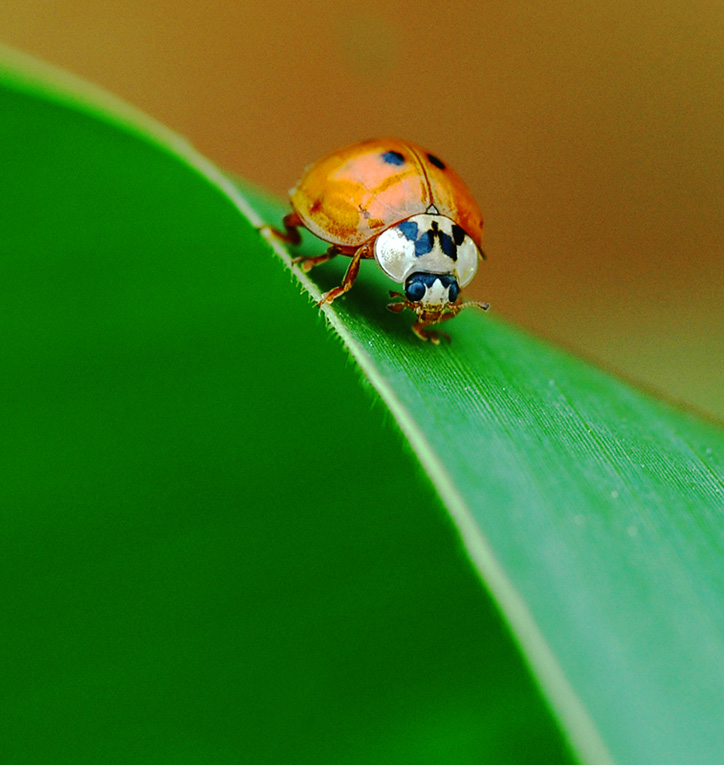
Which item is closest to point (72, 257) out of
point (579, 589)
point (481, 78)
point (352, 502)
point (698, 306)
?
point (352, 502)

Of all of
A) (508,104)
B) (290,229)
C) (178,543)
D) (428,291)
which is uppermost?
(508,104)

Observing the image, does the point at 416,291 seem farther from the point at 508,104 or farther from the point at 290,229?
the point at 508,104

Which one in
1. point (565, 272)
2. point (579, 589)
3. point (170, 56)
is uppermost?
point (170, 56)

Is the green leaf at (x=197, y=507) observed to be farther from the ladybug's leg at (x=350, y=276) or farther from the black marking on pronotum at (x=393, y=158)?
the black marking on pronotum at (x=393, y=158)

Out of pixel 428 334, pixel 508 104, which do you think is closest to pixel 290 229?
pixel 428 334

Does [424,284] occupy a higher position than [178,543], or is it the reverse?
[424,284]

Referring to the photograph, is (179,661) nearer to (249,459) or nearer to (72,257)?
(249,459)

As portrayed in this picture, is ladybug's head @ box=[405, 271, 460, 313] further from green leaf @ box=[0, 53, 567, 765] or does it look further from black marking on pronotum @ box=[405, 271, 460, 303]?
green leaf @ box=[0, 53, 567, 765]
